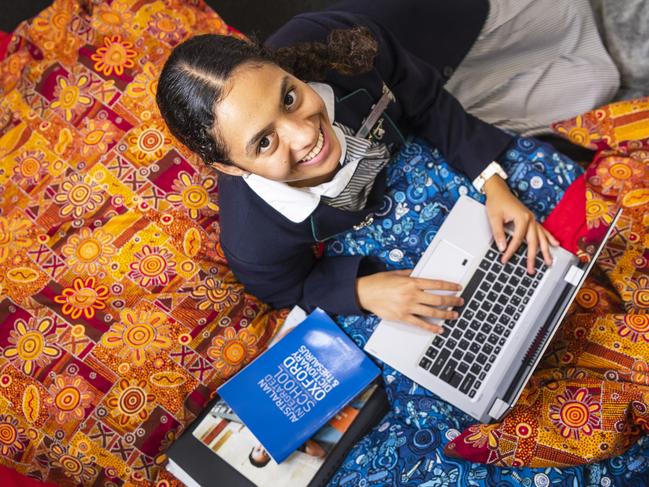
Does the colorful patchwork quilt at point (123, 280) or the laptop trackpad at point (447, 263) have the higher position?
the laptop trackpad at point (447, 263)

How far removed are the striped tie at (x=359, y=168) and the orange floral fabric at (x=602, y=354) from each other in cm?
45

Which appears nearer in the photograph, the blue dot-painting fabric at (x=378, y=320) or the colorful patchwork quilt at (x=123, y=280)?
the blue dot-painting fabric at (x=378, y=320)

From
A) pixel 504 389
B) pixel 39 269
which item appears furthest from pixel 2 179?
pixel 504 389

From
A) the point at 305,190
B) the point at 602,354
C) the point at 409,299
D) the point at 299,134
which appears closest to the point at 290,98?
the point at 299,134

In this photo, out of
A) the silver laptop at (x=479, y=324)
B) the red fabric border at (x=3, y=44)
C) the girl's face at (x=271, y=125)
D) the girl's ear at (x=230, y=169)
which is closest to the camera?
the girl's face at (x=271, y=125)

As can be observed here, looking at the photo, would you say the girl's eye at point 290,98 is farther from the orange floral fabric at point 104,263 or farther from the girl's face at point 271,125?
the orange floral fabric at point 104,263

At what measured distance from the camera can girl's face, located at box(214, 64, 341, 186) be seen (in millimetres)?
834

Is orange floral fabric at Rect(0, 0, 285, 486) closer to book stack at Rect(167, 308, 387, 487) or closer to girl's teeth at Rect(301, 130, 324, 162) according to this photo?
book stack at Rect(167, 308, 387, 487)

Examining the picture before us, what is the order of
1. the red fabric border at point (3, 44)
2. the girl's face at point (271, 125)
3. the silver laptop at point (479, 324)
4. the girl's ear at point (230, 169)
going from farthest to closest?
the red fabric border at point (3, 44), the silver laptop at point (479, 324), the girl's ear at point (230, 169), the girl's face at point (271, 125)

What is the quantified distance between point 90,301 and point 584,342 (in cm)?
103

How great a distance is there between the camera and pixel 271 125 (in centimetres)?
85

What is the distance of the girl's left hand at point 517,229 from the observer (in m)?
1.11

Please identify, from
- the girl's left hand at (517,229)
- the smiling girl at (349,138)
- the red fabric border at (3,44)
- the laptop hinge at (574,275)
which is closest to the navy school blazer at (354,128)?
the smiling girl at (349,138)

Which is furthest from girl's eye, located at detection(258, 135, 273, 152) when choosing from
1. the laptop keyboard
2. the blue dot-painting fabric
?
the laptop keyboard
